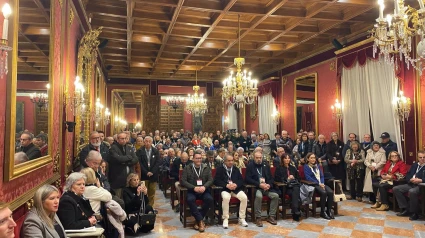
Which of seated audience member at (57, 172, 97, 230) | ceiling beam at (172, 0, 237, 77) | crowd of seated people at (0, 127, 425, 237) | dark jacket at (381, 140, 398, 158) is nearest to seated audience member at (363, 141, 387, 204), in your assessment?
crowd of seated people at (0, 127, 425, 237)

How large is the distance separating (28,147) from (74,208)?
71cm

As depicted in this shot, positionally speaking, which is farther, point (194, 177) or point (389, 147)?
point (389, 147)

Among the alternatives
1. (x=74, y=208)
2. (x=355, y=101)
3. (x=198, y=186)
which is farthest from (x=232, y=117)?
(x=74, y=208)

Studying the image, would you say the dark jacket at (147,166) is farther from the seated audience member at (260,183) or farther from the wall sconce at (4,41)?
the wall sconce at (4,41)

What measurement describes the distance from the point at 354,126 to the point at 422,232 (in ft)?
11.3

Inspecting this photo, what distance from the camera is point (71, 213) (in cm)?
292

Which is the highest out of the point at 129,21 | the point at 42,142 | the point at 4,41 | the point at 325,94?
the point at 129,21

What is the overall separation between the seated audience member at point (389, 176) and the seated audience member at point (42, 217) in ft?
18.8

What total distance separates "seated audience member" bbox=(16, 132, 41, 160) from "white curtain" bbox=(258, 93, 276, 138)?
31.7 feet

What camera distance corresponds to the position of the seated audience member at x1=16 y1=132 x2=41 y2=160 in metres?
2.58

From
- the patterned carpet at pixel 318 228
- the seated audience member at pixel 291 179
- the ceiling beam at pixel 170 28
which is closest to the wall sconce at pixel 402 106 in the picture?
the patterned carpet at pixel 318 228

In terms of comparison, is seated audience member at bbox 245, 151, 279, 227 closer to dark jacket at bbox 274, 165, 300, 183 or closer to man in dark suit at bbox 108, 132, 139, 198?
dark jacket at bbox 274, 165, 300, 183

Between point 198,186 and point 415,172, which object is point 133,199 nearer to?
point 198,186

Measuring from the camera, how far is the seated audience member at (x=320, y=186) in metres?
5.56
